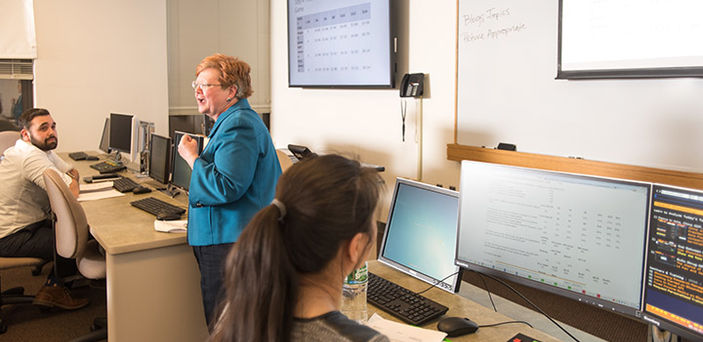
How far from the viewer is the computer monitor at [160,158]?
329 cm

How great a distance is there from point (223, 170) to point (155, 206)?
1.00m

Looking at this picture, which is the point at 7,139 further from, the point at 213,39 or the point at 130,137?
the point at 213,39

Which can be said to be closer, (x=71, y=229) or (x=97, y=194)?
(x=71, y=229)

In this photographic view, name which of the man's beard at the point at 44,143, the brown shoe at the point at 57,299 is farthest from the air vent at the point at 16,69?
the brown shoe at the point at 57,299

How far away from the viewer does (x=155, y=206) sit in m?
2.86

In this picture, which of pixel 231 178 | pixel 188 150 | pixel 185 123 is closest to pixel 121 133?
pixel 185 123

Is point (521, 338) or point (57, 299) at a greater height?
point (521, 338)

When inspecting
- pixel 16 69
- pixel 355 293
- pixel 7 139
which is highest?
pixel 16 69

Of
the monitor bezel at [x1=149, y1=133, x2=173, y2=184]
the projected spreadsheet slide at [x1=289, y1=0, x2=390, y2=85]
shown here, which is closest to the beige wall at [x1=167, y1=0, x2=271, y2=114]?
the projected spreadsheet slide at [x1=289, y1=0, x2=390, y2=85]

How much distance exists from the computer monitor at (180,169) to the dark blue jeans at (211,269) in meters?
0.86

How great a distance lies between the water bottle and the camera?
151 cm

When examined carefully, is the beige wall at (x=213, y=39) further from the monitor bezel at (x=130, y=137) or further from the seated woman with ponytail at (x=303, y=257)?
the seated woman with ponytail at (x=303, y=257)

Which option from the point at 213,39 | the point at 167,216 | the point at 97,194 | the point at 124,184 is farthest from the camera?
the point at 213,39

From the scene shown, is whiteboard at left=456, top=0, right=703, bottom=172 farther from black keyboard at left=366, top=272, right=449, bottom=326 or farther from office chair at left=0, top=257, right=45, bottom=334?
office chair at left=0, top=257, right=45, bottom=334
